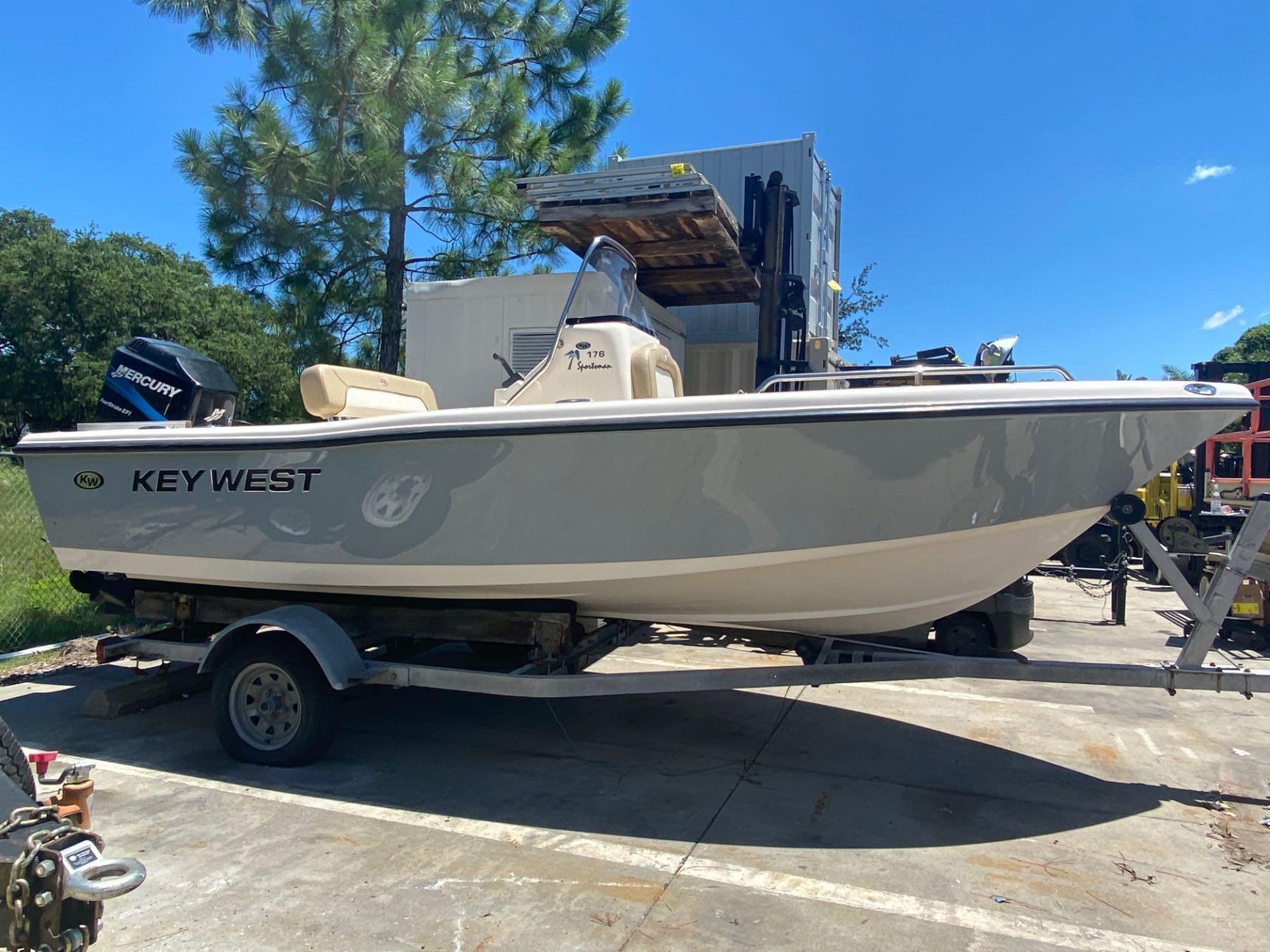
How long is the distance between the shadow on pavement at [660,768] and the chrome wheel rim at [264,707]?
0.47ft

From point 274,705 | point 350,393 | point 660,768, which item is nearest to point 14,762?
point 274,705

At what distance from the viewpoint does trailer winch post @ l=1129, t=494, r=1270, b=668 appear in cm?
343

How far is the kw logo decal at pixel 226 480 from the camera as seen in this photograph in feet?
12.5

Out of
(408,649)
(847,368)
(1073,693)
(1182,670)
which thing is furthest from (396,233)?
(1182,670)

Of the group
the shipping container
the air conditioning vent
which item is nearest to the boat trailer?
the air conditioning vent

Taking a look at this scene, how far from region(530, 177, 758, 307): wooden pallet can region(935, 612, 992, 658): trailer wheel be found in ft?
10.2

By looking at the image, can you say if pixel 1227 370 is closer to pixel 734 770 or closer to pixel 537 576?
pixel 734 770

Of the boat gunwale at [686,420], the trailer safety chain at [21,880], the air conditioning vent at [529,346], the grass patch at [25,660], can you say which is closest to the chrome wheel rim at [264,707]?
the boat gunwale at [686,420]

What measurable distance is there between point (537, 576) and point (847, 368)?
18.2 ft

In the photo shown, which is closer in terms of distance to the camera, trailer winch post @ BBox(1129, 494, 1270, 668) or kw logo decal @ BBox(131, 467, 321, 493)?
trailer winch post @ BBox(1129, 494, 1270, 668)

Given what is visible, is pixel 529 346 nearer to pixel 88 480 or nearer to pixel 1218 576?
pixel 88 480

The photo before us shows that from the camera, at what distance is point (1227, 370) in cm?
998

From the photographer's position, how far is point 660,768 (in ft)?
12.7

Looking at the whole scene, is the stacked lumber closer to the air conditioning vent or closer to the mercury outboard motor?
the air conditioning vent
